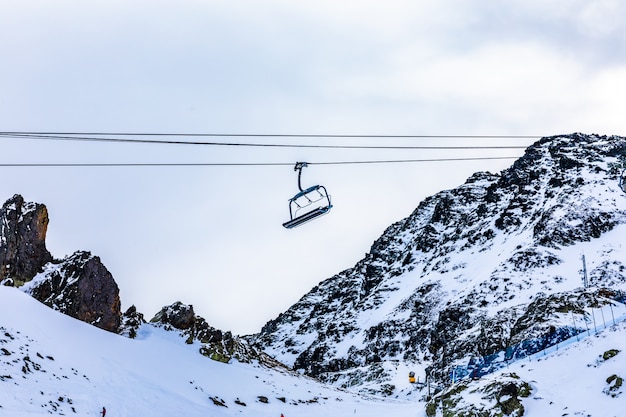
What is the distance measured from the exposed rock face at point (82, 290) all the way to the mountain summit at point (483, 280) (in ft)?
101

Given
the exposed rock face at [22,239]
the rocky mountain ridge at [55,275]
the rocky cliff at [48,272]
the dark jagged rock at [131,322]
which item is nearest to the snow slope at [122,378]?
the dark jagged rock at [131,322]

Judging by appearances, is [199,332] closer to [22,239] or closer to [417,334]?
[22,239]

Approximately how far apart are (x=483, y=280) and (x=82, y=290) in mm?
64753

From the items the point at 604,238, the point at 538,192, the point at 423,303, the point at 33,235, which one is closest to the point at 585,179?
the point at 538,192

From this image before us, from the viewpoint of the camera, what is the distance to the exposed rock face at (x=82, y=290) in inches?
1828

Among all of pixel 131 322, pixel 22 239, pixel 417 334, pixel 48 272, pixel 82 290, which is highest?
pixel 22 239

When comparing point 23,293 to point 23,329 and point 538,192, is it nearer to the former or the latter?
point 23,329

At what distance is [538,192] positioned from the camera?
11750 cm

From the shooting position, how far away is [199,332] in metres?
57.7

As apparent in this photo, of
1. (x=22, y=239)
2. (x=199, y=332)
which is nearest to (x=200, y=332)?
(x=199, y=332)

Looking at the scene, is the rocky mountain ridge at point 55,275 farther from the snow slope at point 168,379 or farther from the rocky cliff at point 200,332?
the snow slope at point 168,379

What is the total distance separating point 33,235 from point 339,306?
11440 cm

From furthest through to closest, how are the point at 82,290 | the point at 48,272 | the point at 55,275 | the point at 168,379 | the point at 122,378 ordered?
the point at 48,272
the point at 55,275
the point at 82,290
the point at 168,379
the point at 122,378

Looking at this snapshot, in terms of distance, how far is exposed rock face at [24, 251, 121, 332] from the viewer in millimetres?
46438
